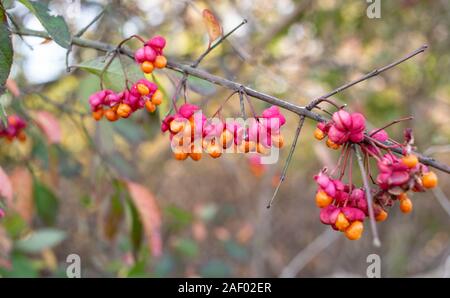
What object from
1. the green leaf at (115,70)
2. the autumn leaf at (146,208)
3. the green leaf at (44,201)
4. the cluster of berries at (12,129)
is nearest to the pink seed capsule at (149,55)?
the green leaf at (115,70)

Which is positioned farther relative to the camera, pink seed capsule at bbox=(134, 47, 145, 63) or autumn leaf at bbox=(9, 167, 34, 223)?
autumn leaf at bbox=(9, 167, 34, 223)

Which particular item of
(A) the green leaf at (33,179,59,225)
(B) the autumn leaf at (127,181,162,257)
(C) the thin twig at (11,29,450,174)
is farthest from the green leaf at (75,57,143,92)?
(A) the green leaf at (33,179,59,225)

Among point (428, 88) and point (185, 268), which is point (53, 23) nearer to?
point (185, 268)

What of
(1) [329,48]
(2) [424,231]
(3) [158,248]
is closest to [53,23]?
(3) [158,248]

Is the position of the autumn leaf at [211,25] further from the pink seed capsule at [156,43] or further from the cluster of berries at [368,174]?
the cluster of berries at [368,174]

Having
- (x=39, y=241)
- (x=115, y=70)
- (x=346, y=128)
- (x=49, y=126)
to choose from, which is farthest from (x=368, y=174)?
(x=39, y=241)

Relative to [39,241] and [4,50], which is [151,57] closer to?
[4,50]

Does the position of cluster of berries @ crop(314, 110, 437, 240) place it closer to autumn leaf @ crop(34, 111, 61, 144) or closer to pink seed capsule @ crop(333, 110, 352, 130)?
pink seed capsule @ crop(333, 110, 352, 130)
